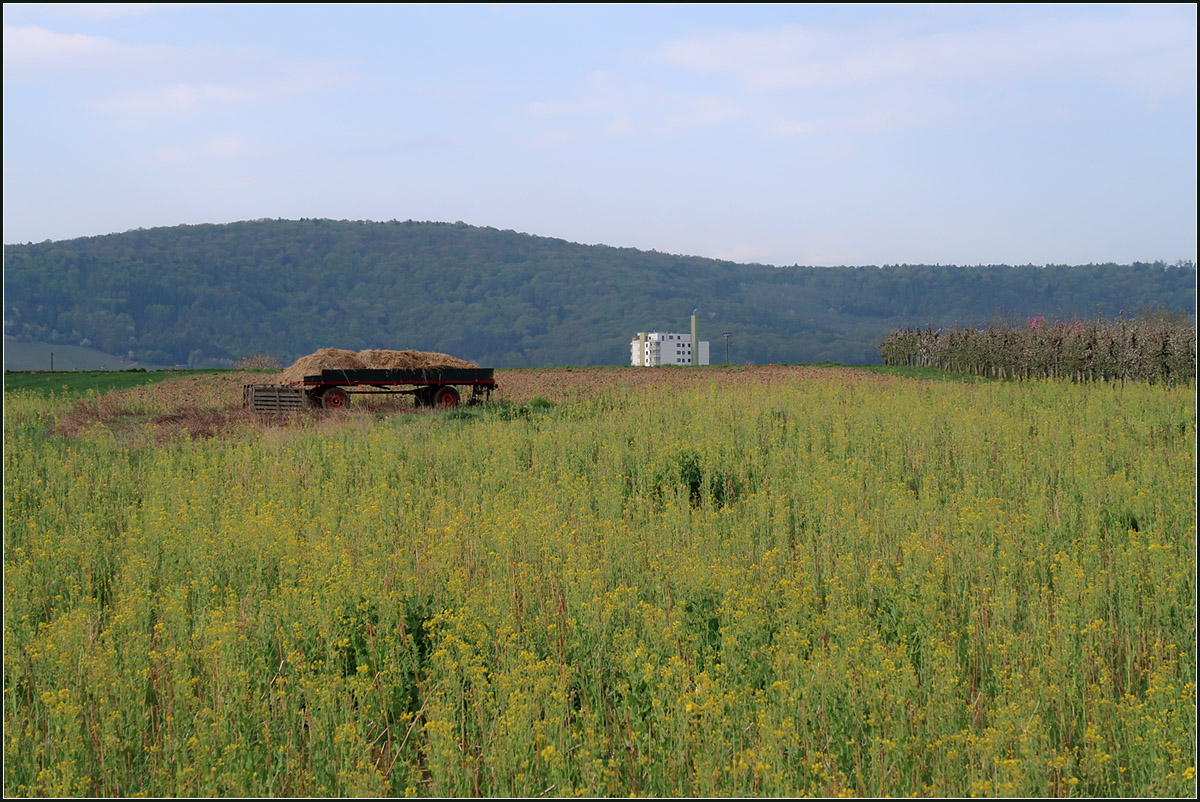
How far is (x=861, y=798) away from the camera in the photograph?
3902 millimetres

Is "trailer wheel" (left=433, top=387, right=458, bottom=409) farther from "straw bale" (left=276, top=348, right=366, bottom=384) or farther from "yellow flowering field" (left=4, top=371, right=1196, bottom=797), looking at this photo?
"yellow flowering field" (left=4, top=371, right=1196, bottom=797)

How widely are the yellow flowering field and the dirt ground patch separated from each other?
5.77 m

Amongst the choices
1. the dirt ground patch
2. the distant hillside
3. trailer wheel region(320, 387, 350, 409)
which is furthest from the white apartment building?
trailer wheel region(320, 387, 350, 409)

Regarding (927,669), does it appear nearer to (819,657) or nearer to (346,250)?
(819,657)

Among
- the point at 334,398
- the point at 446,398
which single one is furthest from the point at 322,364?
the point at 446,398

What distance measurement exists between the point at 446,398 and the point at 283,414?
13.1 feet

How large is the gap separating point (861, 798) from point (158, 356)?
5858 inches

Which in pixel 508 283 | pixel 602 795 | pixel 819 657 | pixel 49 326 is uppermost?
pixel 508 283

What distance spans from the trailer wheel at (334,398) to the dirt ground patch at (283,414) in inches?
14.0

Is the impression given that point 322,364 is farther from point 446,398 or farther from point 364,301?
point 364,301

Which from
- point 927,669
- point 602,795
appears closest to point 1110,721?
point 927,669

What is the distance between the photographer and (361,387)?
20672 millimetres

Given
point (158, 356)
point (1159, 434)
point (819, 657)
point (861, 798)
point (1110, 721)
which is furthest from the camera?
point (158, 356)

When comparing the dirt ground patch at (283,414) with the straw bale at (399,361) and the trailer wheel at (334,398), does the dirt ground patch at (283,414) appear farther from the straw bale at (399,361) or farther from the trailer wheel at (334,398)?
the straw bale at (399,361)
